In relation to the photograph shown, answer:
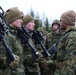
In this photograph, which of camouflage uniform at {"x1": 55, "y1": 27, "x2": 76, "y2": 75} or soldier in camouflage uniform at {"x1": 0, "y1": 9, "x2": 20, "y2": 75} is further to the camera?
soldier in camouflage uniform at {"x1": 0, "y1": 9, "x2": 20, "y2": 75}

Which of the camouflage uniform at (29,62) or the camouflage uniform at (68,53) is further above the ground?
the camouflage uniform at (68,53)

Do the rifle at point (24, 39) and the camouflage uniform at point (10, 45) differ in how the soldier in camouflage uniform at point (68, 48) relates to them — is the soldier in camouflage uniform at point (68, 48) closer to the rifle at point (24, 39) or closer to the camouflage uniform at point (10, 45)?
the camouflage uniform at point (10, 45)

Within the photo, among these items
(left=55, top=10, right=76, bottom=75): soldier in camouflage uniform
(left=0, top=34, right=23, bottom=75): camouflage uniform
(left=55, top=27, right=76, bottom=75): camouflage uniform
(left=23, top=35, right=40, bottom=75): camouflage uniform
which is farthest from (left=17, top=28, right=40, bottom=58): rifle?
(left=55, top=27, right=76, bottom=75): camouflage uniform

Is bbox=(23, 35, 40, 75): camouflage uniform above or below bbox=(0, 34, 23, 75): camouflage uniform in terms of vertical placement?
below

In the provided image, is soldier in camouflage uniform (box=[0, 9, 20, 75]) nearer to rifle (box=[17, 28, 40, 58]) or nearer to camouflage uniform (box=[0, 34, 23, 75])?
camouflage uniform (box=[0, 34, 23, 75])

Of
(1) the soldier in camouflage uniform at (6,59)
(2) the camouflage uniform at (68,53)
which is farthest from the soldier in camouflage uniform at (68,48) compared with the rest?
(1) the soldier in camouflage uniform at (6,59)

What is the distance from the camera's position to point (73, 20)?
566 cm

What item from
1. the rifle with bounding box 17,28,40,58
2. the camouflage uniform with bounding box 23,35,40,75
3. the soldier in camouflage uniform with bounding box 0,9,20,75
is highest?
the soldier in camouflage uniform with bounding box 0,9,20,75

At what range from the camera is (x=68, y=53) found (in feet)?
17.2

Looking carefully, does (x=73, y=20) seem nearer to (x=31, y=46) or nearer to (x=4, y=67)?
(x=4, y=67)

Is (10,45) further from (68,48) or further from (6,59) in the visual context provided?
(68,48)

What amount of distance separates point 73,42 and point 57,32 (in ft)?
18.9

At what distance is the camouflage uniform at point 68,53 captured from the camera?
5.20 meters

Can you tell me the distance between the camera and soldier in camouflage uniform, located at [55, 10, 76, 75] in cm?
520
